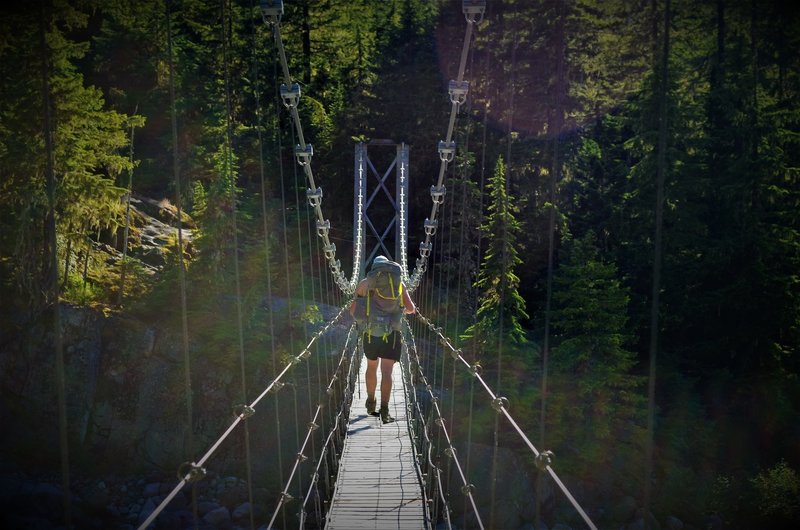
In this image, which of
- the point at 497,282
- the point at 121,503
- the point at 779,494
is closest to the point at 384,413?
the point at 497,282

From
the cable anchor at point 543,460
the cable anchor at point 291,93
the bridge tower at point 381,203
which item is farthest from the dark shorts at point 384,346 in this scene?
the bridge tower at point 381,203

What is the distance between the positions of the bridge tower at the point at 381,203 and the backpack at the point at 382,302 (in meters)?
7.22

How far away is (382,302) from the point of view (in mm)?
3902

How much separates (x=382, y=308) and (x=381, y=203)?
43.5 feet

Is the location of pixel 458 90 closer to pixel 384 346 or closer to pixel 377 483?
pixel 384 346

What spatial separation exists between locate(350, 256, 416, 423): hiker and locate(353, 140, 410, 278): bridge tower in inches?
282

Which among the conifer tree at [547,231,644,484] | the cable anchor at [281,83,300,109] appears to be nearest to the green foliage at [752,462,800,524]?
the conifer tree at [547,231,644,484]

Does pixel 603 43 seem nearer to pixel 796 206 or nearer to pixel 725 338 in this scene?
pixel 796 206

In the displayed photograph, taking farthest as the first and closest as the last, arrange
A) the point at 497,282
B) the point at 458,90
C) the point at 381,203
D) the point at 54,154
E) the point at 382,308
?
1. the point at 381,203
2. the point at 497,282
3. the point at 54,154
4. the point at 458,90
5. the point at 382,308

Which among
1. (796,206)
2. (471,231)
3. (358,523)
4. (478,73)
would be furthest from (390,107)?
(358,523)

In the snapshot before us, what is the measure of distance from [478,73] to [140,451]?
1080cm

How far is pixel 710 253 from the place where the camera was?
42.8 feet

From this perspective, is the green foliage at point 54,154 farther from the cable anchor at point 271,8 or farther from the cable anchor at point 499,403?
the cable anchor at point 499,403

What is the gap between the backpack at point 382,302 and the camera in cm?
385
